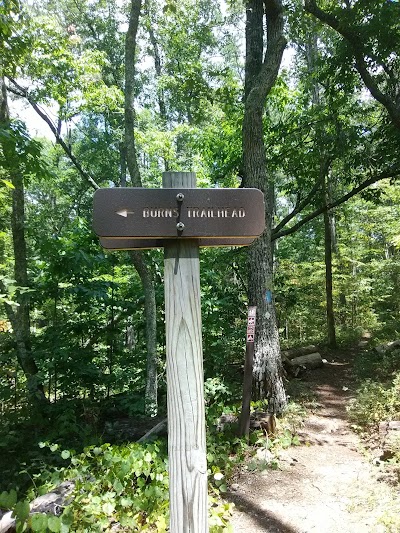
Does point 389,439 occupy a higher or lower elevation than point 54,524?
lower

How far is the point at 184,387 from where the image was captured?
176 centimetres

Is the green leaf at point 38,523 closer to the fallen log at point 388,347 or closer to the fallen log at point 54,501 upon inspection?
the fallen log at point 54,501

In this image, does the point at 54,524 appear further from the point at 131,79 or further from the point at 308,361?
the point at 308,361

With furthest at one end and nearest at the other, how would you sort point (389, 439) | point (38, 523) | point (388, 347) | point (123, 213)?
point (388, 347), point (389, 439), point (38, 523), point (123, 213)

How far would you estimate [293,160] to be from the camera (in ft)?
28.8

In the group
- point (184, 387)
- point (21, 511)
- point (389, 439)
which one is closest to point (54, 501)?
point (21, 511)

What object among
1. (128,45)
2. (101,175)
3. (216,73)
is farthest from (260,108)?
(101,175)

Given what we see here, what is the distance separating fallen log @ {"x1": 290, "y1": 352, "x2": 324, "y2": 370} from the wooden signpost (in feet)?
24.3

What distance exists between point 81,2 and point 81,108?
7.72 m

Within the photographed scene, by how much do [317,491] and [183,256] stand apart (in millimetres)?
3404

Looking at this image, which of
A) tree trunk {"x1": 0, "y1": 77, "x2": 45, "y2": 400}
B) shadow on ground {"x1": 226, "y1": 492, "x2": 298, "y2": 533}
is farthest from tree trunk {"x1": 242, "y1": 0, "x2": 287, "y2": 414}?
tree trunk {"x1": 0, "y1": 77, "x2": 45, "y2": 400}

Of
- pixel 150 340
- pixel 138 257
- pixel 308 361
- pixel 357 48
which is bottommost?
pixel 308 361

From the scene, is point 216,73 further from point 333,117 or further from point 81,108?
point 81,108

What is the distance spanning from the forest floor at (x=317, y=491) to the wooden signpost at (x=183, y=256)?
79.3 inches
